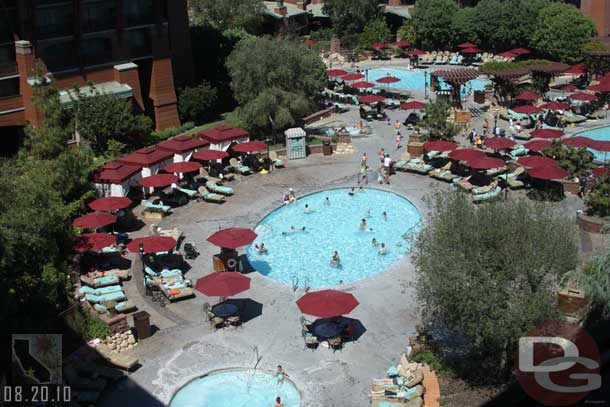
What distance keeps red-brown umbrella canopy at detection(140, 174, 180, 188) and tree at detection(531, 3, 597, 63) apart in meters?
36.4

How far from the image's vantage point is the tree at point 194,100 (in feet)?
156

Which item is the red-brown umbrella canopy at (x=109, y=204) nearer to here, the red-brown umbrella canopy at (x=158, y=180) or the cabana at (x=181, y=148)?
the red-brown umbrella canopy at (x=158, y=180)

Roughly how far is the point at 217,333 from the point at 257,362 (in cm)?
216

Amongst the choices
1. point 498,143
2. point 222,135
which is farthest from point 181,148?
point 498,143

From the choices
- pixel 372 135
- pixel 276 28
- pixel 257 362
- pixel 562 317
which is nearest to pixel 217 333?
pixel 257 362

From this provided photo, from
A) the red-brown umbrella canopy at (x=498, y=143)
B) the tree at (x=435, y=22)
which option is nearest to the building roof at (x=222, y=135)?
the red-brown umbrella canopy at (x=498, y=143)

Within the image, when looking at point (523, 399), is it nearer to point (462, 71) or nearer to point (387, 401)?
point (387, 401)

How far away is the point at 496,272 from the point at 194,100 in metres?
34.0

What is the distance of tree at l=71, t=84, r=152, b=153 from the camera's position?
3944 centimetres

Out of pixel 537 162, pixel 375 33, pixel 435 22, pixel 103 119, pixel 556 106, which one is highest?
pixel 435 22

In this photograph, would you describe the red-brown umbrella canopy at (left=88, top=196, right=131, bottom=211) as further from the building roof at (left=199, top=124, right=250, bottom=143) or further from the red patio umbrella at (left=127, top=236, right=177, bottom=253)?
the building roof at (left=199, top=124, right=250, bottom=143)

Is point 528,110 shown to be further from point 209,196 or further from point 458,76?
point 209,196

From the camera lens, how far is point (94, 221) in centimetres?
2755

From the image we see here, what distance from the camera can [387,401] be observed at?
58.2 ft
